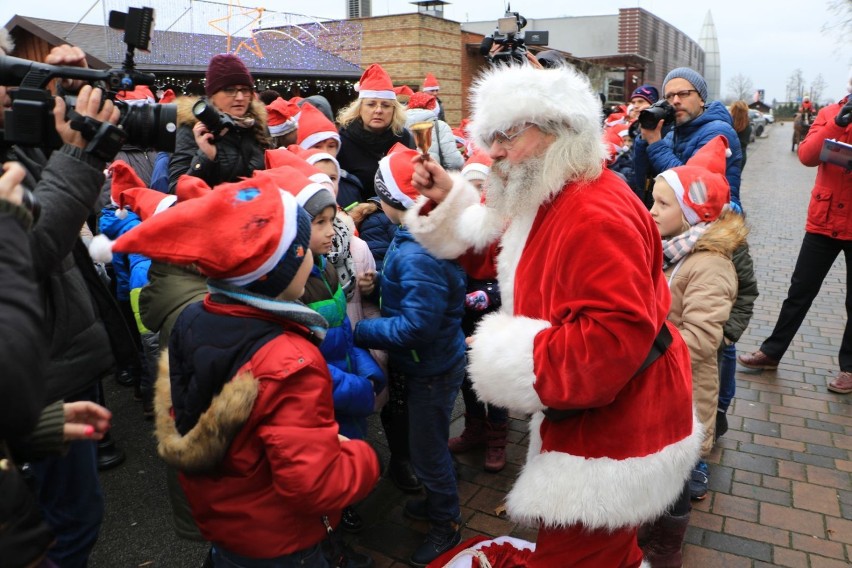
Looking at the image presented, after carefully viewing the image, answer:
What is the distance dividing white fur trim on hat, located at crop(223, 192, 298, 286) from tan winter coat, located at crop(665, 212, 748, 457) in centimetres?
196

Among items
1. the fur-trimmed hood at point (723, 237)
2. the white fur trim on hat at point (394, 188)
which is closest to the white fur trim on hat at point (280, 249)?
the white fur trim on hat at point (394, 188)

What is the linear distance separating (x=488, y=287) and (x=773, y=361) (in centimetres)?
298

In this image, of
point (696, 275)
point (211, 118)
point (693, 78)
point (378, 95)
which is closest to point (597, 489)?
point (696, 275)

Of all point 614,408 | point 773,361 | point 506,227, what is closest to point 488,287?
point 506,227

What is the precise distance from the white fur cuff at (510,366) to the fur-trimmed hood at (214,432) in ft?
2.29

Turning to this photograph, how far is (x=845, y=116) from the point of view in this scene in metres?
4.75

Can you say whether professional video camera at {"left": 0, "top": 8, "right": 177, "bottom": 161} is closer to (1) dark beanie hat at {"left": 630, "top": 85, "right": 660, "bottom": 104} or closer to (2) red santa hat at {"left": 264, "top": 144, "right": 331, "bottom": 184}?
(2) red santa hat at {"left": 264, "top": 144, "right": 331, "bottom": 184}

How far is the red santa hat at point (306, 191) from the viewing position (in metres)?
2.73

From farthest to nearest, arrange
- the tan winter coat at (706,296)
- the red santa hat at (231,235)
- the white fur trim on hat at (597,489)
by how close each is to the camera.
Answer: the tan winter coat at (706,296)
the white fur trim on hat at (597,489)
the red santa hat at (231,235)

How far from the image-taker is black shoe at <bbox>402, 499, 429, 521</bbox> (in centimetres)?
345

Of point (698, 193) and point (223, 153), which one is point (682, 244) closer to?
point (698, 193)

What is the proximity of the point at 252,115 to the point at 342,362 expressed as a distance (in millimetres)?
2158

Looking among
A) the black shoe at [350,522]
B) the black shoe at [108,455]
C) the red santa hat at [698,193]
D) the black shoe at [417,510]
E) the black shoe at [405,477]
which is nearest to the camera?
the red santa hat at [698,193]

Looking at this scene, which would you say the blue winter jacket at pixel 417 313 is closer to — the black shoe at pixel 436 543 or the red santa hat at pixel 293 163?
the red santa hat at pixel 293 163
